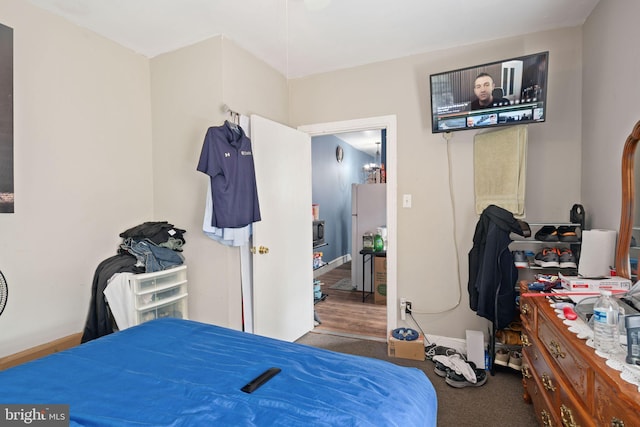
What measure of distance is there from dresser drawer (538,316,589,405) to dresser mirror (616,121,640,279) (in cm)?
54

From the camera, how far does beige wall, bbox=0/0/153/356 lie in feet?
6.51

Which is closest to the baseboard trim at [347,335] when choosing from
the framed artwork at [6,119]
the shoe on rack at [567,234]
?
the shoe on rack at [567,234]

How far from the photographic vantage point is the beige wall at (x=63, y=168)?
1.99 meters

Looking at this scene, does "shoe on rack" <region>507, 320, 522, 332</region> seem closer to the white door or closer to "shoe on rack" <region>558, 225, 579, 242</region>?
"shoe on rack" <region>558, 225, 579, 242</region>

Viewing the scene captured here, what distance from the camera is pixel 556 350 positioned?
143cm

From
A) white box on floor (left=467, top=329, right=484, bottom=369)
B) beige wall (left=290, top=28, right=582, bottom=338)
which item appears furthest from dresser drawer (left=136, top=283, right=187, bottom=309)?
white box on floor (left=467, top=329, right=484, bottom=369)

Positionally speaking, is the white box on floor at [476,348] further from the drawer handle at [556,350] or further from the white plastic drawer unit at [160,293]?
the white plastic drawer unit at [160,293]

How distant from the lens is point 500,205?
2.46 metres

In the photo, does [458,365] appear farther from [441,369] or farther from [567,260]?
[567,260]

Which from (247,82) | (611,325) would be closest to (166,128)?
(247,82)

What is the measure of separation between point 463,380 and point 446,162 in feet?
5.60

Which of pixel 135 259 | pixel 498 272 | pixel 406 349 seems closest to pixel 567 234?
pixel 498 272

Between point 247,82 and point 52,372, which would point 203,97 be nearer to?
point 247,82

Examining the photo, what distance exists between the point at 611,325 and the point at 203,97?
9.12ft
